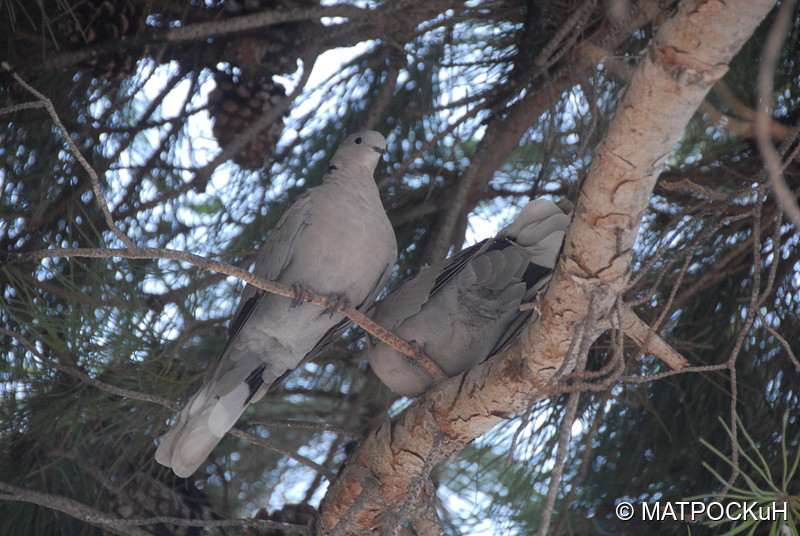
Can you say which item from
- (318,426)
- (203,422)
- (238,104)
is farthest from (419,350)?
(238,104)

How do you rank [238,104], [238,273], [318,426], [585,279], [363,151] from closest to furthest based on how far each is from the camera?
[585,279], [238,273], [318,426], [363,151], [238,104]

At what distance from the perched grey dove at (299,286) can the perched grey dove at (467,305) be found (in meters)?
0.16

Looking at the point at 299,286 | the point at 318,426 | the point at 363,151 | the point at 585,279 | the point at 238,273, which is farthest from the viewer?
the point at 363,151

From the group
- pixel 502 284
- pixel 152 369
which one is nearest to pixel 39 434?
pixel 152 369

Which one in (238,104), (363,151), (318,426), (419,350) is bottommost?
(318,426)

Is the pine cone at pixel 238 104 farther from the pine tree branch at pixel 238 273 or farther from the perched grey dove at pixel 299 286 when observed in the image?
the pine tree branch at pixel 238 273

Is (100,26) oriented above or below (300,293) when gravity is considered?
above

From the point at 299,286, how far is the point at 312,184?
55 centimetres

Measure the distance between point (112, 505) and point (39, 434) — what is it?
1.01 ft

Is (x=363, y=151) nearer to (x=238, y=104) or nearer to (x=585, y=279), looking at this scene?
(x=238, y=104)

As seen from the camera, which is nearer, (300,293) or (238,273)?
(238,273)

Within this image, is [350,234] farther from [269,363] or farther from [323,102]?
[323,102]

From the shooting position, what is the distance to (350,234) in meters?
1.70

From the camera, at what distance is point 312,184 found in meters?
2.12
